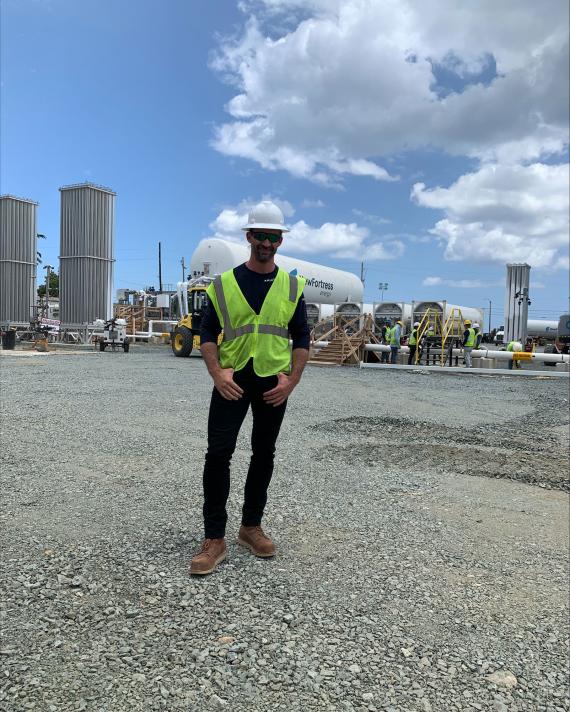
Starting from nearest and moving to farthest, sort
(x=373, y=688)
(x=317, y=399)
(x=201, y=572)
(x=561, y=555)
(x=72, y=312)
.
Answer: (x=373, y=688) → (x=201, y=572) → (x=561, y=555) → (x=317, y=399) → (x=72, y=312)

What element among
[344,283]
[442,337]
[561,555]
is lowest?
[561,555]

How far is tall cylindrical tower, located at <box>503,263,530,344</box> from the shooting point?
3284cm

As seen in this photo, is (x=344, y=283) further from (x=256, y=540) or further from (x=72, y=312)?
(x=256, y=540)

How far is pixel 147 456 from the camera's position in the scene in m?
5.88

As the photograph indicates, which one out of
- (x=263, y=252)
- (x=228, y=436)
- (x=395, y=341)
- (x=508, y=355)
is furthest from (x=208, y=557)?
(x=508, y=355)

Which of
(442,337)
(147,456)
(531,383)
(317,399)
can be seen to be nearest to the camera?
(147,456)

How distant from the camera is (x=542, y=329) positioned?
195 ft

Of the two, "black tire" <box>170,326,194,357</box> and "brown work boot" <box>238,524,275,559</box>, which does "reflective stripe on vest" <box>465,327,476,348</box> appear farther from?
"brown work boot" <box>238,524,275,559</box>

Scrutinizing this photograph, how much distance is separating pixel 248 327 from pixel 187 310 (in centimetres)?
2012

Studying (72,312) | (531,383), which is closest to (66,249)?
(72,312)

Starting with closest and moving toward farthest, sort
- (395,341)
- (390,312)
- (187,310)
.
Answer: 1. (395,341)
2. (187,310)
3. (390,312)

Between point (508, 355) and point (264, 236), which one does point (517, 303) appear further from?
point (264, 236)

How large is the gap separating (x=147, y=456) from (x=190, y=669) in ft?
11.9

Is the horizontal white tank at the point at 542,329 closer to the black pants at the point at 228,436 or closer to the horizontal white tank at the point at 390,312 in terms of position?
the horizontal white tank at the point at 390,312
